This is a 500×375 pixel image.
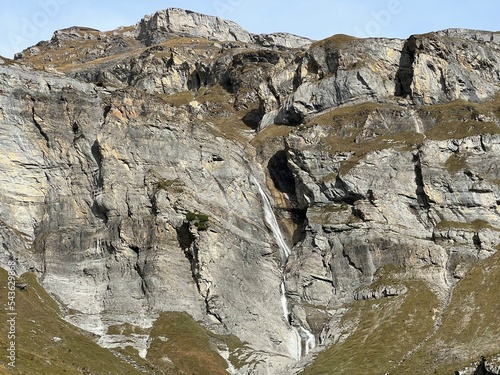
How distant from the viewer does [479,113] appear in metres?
127

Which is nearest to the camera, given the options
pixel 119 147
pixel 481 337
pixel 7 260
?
pixel 481 337

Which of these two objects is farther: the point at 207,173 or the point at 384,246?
the point at 207,173

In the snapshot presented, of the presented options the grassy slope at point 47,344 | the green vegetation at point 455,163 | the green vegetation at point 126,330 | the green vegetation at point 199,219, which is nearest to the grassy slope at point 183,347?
the green vegetation at point 126,330

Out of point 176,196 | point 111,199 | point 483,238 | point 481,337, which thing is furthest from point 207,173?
point 481,337

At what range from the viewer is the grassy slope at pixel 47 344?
6806 centimetres

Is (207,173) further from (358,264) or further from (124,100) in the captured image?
(358,264)

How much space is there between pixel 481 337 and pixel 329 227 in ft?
117

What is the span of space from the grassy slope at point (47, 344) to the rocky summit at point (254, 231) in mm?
400

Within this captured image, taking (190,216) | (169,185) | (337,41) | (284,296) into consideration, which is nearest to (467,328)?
(284,296)

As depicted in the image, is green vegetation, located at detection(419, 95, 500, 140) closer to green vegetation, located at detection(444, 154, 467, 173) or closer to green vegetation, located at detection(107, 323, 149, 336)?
green vegetation, located at detection(444, 154, 467, 173)

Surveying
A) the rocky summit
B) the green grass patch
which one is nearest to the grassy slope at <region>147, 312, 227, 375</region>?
the rocky summit

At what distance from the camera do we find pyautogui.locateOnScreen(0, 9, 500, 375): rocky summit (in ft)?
295

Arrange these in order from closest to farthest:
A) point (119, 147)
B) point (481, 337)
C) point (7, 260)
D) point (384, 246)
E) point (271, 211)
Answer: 1. point (481, 337)
2. point (7, 260)
3. point (384, 246)
4. point (119, 147)
5. point (271, 211)

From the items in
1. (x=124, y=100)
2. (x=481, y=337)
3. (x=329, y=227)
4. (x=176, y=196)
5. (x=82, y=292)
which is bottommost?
(x=481, y=337)
